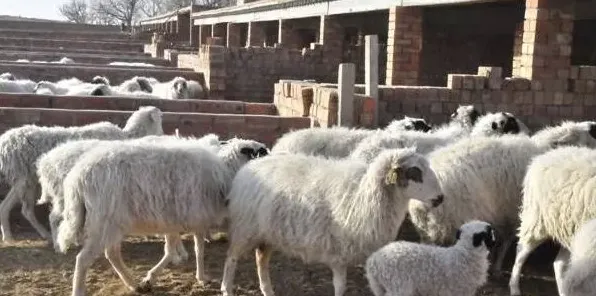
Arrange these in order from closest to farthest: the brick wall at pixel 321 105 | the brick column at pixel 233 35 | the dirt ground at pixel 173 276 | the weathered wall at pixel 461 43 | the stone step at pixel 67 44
Answer: the dirt ground at pixel 173 276 < the brick wall at pixel 321 105 < the weathered wall at pixel 461 43 < the stone step at pixel 67 44 < the brick column at pixel 233 35

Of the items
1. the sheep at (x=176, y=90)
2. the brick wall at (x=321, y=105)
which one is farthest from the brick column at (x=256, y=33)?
the brick wall at (x=321, y=105)

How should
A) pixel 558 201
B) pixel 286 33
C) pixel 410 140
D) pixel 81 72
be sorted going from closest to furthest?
1. pixel 558 201
2. pixel 410 140
3. pixel 81 72
4. pixel 286 33

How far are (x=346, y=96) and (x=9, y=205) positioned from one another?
12.5 ft

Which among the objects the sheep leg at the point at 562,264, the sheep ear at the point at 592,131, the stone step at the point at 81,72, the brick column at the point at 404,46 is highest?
the brick column at the point at 404,46

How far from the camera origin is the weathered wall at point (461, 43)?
13875 millimetres

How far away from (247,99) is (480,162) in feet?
26.3

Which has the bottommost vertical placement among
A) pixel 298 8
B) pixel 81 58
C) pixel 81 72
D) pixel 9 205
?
pixel 9 205

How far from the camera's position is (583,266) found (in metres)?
4.48

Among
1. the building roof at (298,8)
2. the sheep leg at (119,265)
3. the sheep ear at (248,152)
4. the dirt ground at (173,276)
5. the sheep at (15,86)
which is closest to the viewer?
the sheep leg at (119,265)

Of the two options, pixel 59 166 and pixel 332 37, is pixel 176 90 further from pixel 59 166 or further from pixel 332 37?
pixel 59 166

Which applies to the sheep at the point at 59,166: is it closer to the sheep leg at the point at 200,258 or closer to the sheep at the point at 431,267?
the sheep leg at the point at 200,258

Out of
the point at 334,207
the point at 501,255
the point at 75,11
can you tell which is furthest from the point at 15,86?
the point at 75,11

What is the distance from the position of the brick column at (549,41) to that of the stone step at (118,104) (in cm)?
377

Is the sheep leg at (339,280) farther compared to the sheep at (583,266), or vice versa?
the sheep leg at (339,280)
